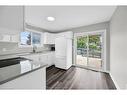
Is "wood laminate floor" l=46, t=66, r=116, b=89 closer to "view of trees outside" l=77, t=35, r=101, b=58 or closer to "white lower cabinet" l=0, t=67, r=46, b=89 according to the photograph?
"white lower cabinet" l=0, t=67, r=46, b=89

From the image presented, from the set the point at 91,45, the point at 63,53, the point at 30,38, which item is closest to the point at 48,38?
the point at 30,38

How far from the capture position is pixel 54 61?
4.73m

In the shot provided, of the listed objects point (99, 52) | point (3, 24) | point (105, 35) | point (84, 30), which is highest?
point (84, 30)

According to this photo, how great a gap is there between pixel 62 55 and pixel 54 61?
931mm

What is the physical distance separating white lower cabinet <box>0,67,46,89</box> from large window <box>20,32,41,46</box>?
2.82 metres

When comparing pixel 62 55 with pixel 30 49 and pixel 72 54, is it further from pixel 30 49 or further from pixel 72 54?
pixel 30 49

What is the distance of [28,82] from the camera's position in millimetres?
1150

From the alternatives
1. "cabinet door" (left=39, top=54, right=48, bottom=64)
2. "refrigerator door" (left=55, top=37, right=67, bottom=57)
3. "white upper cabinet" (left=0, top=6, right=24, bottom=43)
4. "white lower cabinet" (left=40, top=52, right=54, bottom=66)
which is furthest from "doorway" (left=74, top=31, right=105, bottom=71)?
"white upper cabinet" (left=0, top=6, right=24, bottom=43)

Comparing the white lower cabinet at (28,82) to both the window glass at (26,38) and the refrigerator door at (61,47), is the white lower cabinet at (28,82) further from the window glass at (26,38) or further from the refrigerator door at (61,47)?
the window glass at (26,38)

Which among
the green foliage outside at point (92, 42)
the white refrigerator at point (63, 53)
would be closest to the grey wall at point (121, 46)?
the green foliage outside at point (92, 42)
